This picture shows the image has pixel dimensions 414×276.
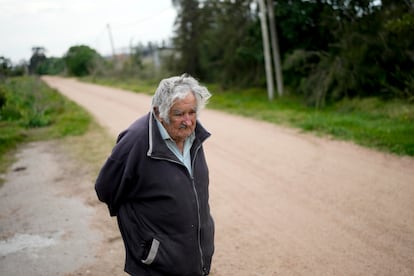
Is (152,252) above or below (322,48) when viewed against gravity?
below

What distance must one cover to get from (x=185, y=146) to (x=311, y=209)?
10.3 feet

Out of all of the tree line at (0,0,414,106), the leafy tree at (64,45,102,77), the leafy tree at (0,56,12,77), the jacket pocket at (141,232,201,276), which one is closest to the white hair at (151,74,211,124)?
the jacket pocket at (141,232,201,276)

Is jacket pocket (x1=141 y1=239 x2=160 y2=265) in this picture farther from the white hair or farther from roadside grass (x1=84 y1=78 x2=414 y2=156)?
roadside grass (x1=84 y1=78 x2=414 y2=156)

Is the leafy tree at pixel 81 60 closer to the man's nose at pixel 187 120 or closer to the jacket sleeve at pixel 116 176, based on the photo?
the jacket sleeve at pixel 116 176

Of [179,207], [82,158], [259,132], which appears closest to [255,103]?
[259,132]

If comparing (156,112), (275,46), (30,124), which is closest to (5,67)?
(30,124)

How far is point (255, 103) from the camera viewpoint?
14.9m

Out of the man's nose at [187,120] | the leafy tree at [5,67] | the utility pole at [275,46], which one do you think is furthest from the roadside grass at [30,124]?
the utility pole at [275,46]

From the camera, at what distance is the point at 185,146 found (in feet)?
7.88

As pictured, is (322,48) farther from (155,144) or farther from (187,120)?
(155,144)

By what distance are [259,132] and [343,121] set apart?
2.22 m

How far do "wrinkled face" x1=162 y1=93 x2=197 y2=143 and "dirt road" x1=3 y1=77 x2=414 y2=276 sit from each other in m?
2.00

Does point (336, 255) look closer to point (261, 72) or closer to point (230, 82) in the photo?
point (261, 72)

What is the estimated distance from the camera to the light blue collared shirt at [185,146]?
2.27m
